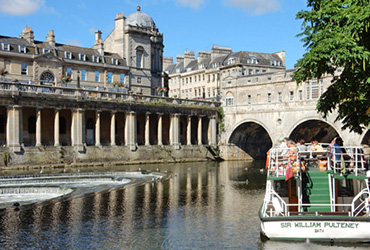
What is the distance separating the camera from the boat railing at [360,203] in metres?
20.3

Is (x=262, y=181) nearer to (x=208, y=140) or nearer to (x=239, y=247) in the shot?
(x=239, y=247)

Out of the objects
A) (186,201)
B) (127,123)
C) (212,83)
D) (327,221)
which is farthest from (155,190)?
(212,83)

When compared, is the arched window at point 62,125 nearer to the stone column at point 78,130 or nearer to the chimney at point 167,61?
the stone column at point 78,130

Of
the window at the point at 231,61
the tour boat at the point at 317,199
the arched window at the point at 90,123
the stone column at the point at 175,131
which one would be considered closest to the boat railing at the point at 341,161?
the tour boat at the point at 317,199

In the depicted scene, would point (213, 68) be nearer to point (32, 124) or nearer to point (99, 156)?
point (99, 156)

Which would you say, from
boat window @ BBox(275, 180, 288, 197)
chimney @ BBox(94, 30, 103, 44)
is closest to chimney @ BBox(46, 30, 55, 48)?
chimney @ BBox(94, 30, 103, 44)

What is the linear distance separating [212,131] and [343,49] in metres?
49.4

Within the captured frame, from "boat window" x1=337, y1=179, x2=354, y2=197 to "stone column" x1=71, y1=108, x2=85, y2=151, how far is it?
126ft

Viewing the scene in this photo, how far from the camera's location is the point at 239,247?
19.8 m

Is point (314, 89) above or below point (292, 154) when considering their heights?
above

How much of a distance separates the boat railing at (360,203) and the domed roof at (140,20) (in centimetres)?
6439

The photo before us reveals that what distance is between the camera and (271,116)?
63.2m

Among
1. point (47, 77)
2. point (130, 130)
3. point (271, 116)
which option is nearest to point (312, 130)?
point (271, 116)

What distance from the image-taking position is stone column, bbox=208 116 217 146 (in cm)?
7081
